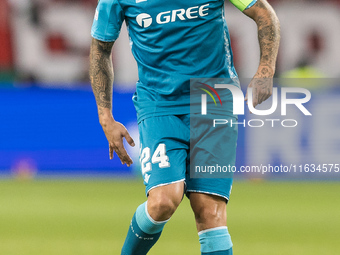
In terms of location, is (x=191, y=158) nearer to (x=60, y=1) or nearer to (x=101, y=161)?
(x=101, y=161)

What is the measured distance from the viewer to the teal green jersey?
14.3 ft

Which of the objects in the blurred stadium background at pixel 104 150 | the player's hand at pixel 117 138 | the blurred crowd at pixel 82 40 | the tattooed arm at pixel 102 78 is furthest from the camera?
the blurred crowd at pixel 82 40

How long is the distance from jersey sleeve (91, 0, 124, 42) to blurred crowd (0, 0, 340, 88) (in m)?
11.5

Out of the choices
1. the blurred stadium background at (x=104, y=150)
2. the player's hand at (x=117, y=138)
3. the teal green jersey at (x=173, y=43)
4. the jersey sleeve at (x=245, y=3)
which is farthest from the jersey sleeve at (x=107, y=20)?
the blurred stadium background at (x=104, y=150)

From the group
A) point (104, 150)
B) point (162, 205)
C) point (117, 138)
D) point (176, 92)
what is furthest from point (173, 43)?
point (104, 150)

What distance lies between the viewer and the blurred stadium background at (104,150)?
23.8 ft

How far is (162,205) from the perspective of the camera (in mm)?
4199

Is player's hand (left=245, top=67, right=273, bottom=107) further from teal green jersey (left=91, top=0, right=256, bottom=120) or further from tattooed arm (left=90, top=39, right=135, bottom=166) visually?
tattooed arm (left=90, top=39, right=135, bottom=166)

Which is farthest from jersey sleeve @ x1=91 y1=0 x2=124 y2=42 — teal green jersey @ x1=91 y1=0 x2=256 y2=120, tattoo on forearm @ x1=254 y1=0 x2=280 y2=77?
tattoo on forearm @ x1=254 y1=0 x2=280 y2=77

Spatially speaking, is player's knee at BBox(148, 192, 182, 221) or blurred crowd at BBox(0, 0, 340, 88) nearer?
player's knee at BBox(148, 192, 182, 221)

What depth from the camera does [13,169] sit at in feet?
40.9

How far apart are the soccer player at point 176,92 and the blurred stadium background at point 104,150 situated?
75.6 inches

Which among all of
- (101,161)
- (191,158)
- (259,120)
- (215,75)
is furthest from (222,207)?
(101,161)

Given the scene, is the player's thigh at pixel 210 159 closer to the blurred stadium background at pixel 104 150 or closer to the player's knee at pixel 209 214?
the player's knee at pixel 209 214
